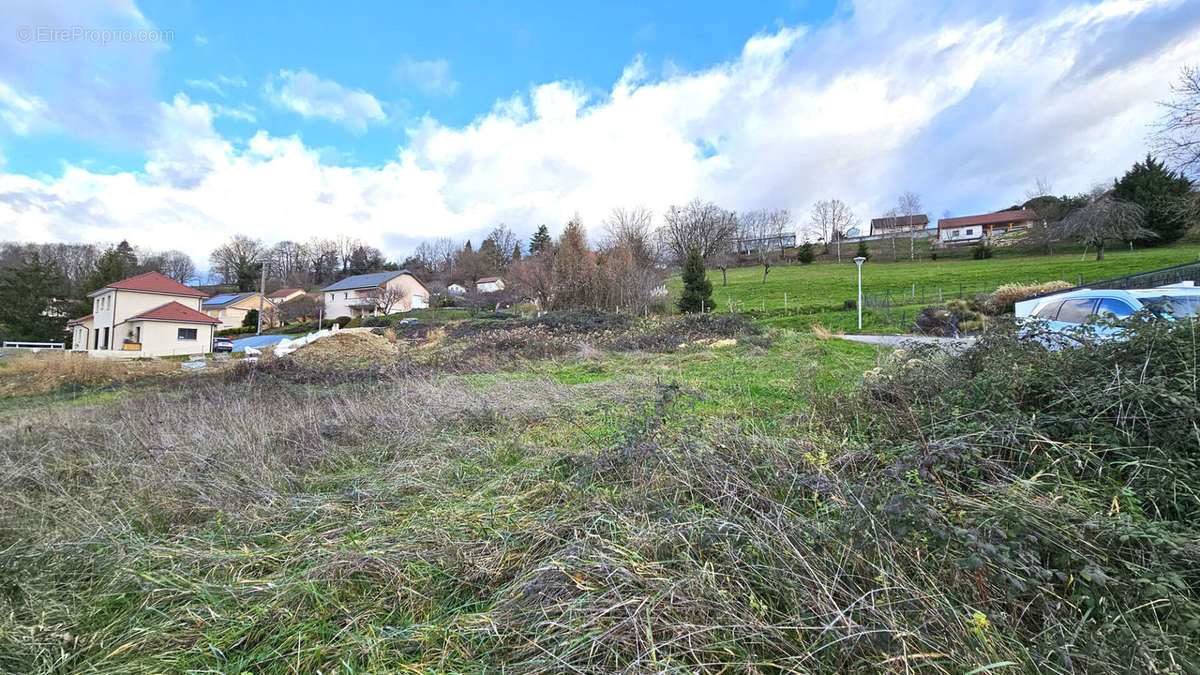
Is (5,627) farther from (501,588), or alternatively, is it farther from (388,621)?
(501,588)

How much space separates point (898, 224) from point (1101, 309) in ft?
238

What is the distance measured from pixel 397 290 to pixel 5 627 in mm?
49479

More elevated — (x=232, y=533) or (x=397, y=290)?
(x=397, y=290)

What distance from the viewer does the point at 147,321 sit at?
28141 millimetres

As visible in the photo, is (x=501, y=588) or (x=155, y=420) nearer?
(x=501, y=588)

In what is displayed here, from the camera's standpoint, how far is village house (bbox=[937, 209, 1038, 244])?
56625 mm

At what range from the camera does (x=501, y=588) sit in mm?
2010

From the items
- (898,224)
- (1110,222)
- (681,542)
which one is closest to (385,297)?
(681,542)

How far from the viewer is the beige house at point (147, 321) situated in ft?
93.1

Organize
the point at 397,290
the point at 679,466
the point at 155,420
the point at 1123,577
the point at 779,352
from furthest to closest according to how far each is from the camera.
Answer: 1. the point at 397,290
2. the point at 779,352
3. the point at 155,420
4. the point at 679,466
5. the point at 1123,577

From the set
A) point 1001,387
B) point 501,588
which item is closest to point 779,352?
point 1001,387

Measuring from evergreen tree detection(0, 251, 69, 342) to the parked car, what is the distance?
55.4 m

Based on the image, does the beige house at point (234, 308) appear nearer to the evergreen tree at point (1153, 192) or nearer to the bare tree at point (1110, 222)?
the bare tree at point (1110, 222)

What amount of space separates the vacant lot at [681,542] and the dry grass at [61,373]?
13.0 metres
